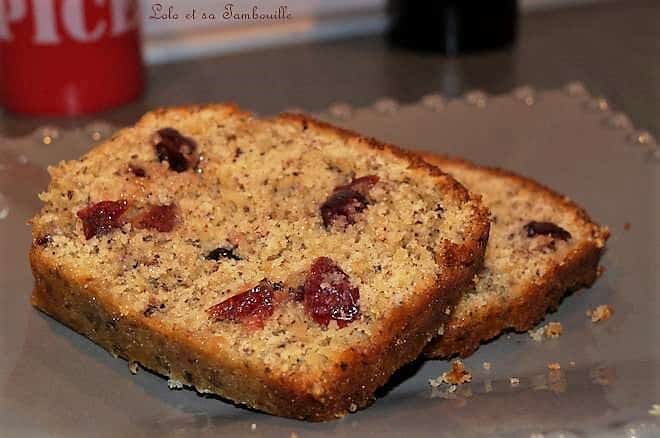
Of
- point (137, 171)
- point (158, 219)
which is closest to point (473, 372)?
point (158, 219)

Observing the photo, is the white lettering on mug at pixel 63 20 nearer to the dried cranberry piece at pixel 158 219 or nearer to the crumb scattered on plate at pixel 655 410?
the dried cranberry piece at pixel 158 219

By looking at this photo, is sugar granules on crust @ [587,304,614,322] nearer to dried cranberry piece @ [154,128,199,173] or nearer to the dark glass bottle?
dried cranberry piece @ [154,128,199,173]

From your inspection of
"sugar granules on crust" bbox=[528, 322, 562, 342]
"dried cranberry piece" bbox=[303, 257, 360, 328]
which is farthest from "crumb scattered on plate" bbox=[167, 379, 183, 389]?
"sugar granules on crust" bbox=[528, 322, 562, 342]

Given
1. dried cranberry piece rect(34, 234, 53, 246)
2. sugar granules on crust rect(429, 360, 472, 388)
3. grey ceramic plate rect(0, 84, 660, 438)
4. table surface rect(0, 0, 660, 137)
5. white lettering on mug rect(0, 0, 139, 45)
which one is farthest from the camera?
table surface rect(0, 0, 660, 137)

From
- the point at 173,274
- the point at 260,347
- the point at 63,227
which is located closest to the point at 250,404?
the point at 260,347

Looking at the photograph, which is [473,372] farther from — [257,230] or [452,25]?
[452,25]

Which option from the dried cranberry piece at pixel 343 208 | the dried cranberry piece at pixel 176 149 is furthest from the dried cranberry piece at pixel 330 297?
the dried cranberry piece at pixel 176 149
